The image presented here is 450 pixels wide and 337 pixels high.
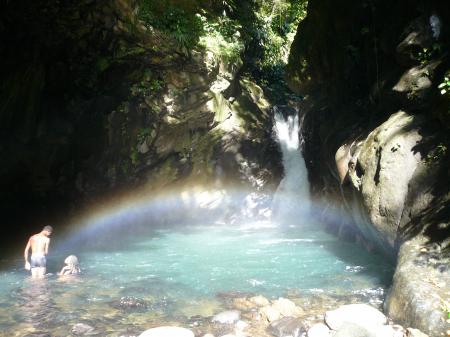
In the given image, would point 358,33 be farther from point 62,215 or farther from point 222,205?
point 62,215

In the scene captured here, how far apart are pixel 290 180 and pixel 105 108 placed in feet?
27.4

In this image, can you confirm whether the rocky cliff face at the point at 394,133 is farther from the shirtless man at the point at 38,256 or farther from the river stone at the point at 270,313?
the shirtless man at the point at 38,256

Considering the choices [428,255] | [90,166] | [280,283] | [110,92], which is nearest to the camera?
[428,255]

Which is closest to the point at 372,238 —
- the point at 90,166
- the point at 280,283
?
the point at 280,283

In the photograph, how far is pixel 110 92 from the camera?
1297cm

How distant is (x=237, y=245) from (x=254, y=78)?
9499 mm

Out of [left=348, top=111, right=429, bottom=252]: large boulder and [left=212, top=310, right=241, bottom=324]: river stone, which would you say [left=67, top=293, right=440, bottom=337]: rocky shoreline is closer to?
[left=212, top=310, right=241, bottom=324]: river stone

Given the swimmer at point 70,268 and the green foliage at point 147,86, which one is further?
the green foliage at point 147,86

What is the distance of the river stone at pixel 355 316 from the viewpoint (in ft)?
20.4

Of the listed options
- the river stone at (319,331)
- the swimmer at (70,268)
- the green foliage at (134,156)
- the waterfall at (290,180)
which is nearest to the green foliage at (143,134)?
the green foliage at (134,156)

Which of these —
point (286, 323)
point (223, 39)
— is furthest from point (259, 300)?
point (223, 39)

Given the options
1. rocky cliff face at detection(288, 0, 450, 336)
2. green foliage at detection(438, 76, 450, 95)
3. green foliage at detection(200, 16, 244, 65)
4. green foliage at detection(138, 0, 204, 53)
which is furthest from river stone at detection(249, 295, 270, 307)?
green foliage at detection(200, 16, 244, 65)

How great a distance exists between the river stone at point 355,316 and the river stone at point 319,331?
11 cm

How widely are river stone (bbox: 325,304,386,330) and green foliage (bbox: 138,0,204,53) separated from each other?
8.98 meters
